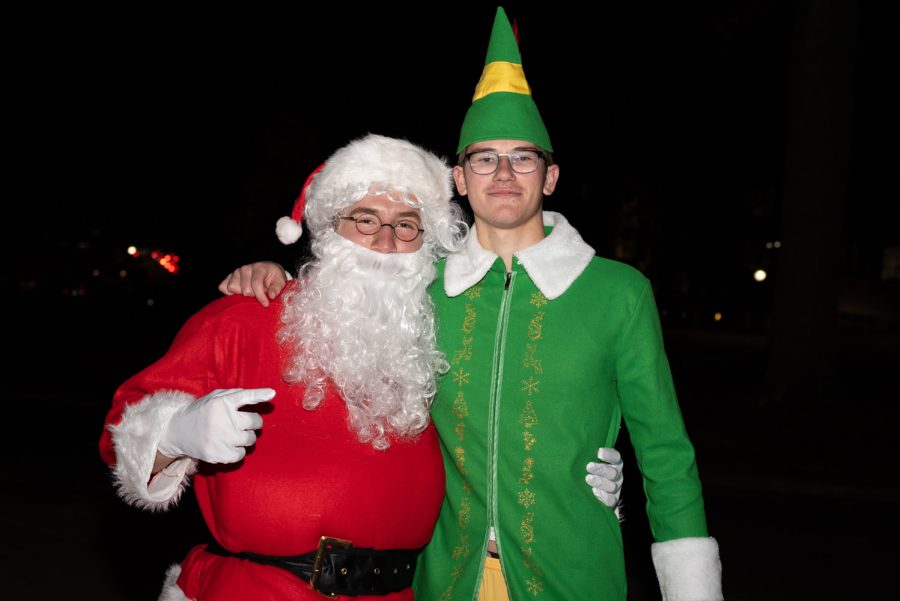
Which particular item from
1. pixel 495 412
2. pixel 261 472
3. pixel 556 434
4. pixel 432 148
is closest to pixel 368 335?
pixel 495 412

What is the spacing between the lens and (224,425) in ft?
7.70

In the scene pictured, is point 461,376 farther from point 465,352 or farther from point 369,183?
point 369,183

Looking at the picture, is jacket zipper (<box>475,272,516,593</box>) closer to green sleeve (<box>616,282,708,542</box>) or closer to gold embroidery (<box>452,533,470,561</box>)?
gold embroidery (<box>452,533,470,561</box>)

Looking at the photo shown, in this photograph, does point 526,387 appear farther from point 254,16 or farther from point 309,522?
point 254,16

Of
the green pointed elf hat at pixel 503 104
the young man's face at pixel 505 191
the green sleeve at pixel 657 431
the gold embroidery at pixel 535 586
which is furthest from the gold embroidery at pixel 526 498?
the green pointed elf hat at pixel 503 104

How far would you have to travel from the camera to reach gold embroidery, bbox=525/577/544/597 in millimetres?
2812

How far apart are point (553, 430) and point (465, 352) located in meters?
0.41

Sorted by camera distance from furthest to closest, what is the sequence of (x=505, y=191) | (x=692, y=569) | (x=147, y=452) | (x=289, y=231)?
(x=289, y=231), (x=505, y=191), (x=692, y=569), (x=147, y=452)

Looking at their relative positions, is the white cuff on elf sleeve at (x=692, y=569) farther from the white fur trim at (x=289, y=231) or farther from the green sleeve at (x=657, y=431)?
the white fur trim at (x=289, y=231)

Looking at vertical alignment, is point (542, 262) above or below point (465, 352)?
above

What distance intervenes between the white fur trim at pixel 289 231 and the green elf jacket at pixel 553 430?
2.66 ft

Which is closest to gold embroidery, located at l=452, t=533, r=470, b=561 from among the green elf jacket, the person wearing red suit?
the green elf jacket

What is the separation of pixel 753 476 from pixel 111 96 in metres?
19.0

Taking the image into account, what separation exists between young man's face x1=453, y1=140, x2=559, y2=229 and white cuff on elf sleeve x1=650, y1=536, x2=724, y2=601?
1220 mm
